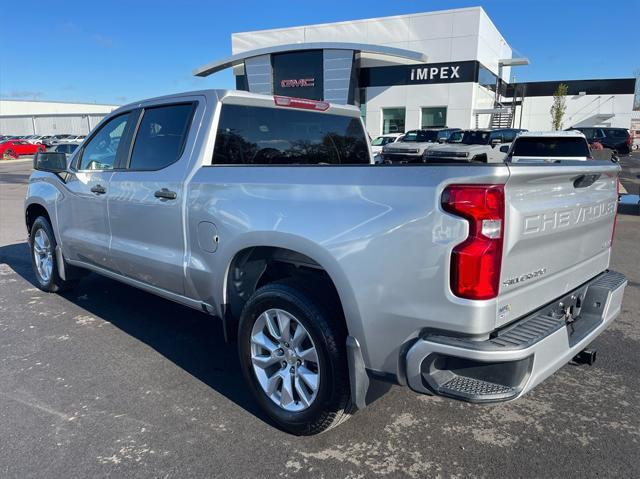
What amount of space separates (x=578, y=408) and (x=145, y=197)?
332 cm

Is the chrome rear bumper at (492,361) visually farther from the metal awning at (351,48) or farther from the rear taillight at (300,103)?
the metal awning at (351,48)

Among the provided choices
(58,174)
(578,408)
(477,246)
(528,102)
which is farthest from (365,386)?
(528,102)

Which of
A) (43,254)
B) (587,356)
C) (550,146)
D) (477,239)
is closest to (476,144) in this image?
(550,146)

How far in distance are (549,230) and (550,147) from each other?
32.6 ft

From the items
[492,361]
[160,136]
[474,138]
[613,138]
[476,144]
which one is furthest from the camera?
[613,138]

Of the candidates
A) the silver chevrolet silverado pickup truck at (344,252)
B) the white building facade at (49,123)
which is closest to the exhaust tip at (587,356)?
the silver chevrolet silverado pickup truck at (344,252)

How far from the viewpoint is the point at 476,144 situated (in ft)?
63.1

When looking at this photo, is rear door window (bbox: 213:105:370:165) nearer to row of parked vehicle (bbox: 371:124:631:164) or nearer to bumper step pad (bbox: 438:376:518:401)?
row of parked vehicle (bbox: 371:124:631:164)

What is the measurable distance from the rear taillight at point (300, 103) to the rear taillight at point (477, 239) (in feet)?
7.35

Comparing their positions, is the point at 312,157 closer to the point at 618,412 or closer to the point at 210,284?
the point at 210,284

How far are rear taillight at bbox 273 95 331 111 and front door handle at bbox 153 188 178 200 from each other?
3.76 feet

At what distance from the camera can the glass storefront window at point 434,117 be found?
34875mm

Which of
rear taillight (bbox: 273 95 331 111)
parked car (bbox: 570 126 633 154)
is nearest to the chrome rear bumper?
rear taillight (bbox: 273 95 331 111)

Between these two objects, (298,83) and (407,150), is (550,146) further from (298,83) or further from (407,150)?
(298,83)
